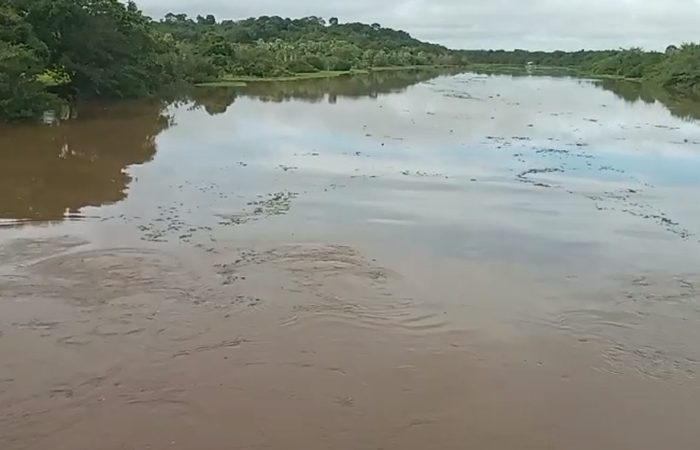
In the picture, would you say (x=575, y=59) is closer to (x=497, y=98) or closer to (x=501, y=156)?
(x=497, y=98)

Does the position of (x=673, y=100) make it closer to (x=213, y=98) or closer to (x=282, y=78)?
(x=282, y=78)

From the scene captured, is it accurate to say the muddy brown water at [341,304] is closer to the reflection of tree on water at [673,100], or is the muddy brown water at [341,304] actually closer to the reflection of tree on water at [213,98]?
the reflection of tree on water at [213,98]

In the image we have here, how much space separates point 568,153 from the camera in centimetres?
2225

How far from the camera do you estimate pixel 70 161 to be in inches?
679

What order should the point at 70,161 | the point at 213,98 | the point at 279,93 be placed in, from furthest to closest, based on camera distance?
the point at 279,93
the point at 213,98
the point at 70,161

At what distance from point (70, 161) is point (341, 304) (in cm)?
1077

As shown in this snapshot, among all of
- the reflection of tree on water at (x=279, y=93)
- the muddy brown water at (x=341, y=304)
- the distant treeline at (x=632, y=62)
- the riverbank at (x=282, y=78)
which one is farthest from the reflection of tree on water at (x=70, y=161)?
the distant treeline at (x=632, y=62)

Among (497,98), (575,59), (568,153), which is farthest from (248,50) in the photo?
(575,59)

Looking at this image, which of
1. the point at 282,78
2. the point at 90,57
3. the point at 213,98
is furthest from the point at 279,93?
the point at 282,78

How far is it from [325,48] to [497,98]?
38741mm

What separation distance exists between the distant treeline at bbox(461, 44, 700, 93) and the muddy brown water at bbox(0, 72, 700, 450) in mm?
47341

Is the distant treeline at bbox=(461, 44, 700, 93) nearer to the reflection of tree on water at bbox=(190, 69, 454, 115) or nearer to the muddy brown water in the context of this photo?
the reflection of tree on water at bbox=(190, 69, 454, 115)

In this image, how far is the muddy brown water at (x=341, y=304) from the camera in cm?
620

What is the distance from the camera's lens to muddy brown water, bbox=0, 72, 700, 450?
6.20m
